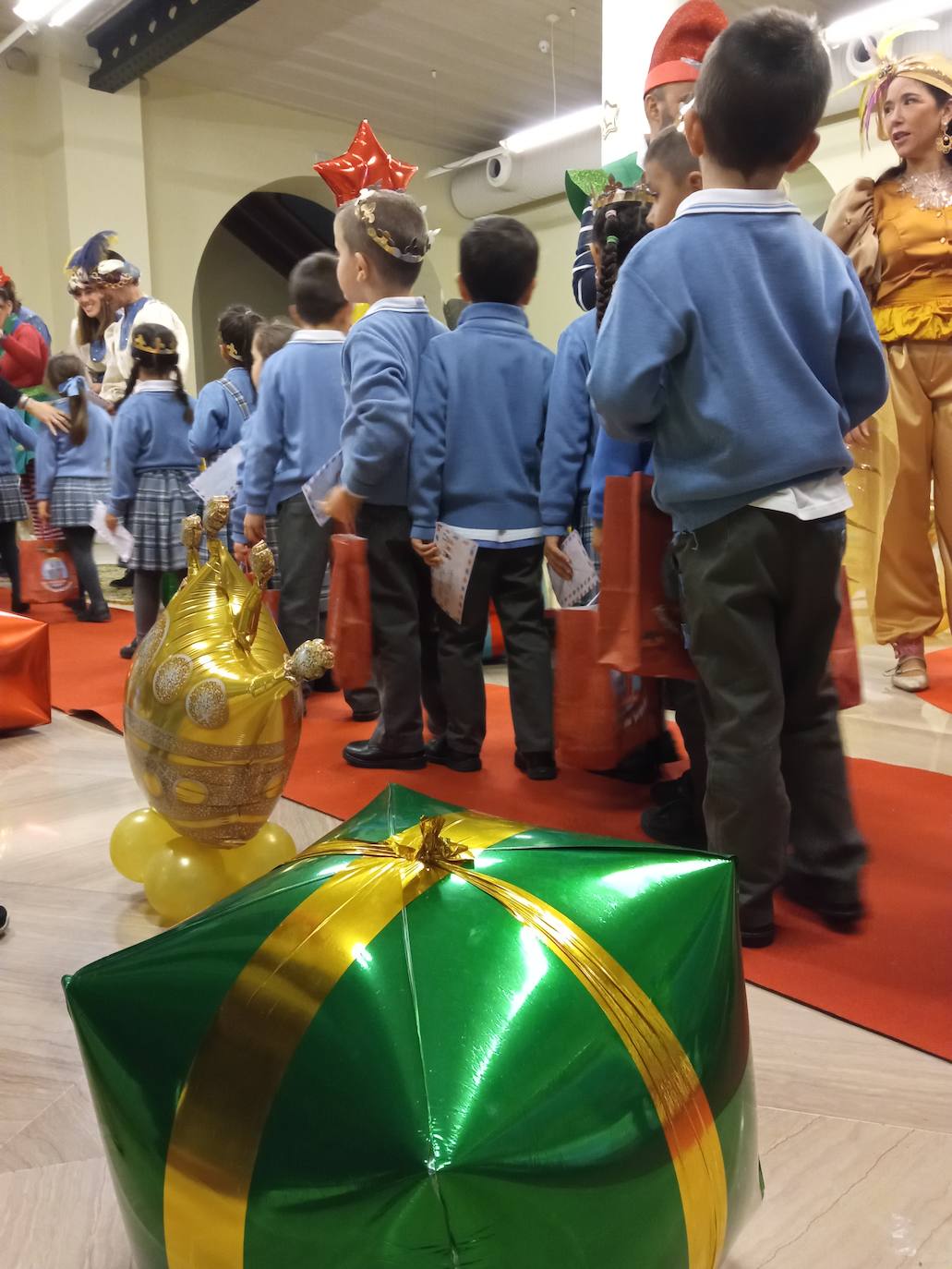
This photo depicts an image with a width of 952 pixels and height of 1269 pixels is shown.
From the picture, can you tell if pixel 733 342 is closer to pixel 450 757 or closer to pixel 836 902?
pixel 836 902

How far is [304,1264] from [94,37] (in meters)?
7.76

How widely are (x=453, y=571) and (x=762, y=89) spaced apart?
1167 mm

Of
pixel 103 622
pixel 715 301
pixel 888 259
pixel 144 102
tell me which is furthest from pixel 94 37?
pixel 715 301

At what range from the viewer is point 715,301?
4.49 feet

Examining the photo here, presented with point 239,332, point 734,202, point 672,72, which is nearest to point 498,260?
point 672,72

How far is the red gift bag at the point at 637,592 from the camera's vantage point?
1.59m

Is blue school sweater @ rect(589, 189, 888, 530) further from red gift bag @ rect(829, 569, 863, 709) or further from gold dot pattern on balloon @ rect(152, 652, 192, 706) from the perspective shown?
gold dot pattern on balloon @ rect(152, 652, 192, 706)

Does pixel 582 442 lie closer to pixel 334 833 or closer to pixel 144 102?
pixel 334 833

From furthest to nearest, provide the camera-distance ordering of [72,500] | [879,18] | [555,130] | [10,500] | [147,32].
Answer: [555,130]
[147,32]
[879,18]
[72,500]
[10,500]

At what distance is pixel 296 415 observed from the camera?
2822 mm

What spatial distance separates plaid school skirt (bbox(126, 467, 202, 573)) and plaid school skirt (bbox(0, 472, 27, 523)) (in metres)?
1.19

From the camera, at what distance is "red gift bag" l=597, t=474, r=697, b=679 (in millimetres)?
1594

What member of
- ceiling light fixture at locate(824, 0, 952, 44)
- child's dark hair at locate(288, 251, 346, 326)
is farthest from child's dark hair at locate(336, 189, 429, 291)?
ceiling light fixture at locate(824, 0, 952, 44)

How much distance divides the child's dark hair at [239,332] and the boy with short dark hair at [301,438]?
2.41 feet
